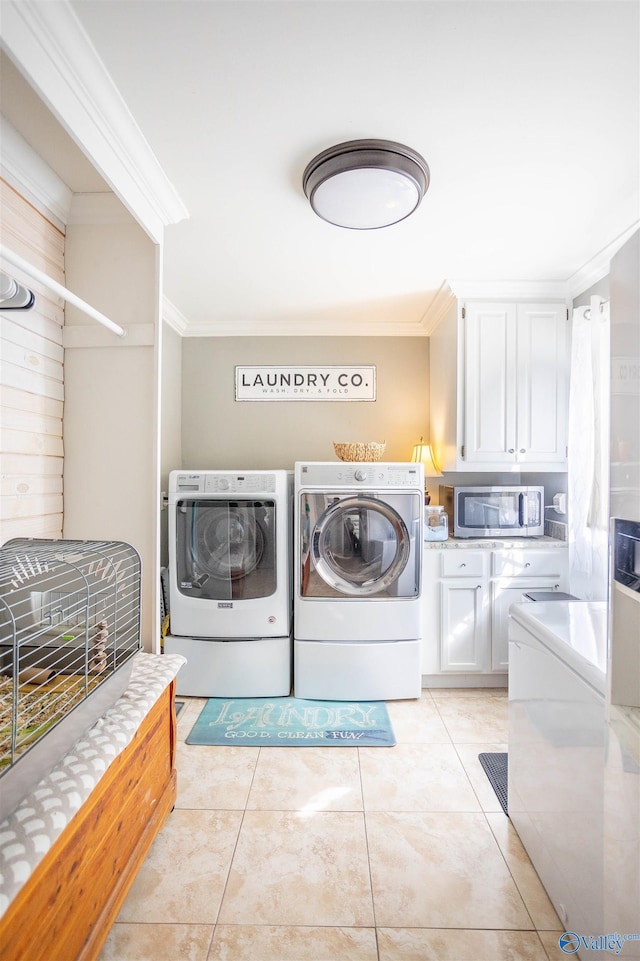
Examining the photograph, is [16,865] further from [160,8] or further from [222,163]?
[222,163]

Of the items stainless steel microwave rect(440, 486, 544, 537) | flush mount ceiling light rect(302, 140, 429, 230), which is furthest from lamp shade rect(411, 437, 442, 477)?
flush mount ceiling light rect(302, 140, 429, 230)

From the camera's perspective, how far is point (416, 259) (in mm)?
2557

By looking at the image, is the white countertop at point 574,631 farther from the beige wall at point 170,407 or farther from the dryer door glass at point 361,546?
the beige wall at point 170,407

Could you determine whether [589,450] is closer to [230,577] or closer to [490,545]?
[490,545]

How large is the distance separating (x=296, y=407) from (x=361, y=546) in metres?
1.37

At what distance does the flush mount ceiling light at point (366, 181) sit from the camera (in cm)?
164

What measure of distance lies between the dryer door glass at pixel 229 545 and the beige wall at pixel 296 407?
978 millimetres

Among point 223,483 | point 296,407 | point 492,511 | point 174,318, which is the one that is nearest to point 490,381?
point 492,511

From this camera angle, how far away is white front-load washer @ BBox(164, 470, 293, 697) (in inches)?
107

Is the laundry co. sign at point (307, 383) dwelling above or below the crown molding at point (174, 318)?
below

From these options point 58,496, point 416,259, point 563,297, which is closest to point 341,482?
point 416,259

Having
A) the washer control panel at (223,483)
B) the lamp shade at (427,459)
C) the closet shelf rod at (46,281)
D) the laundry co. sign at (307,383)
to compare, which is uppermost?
the laundry co. sign at (307,383)

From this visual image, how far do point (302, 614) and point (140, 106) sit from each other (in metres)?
2.32

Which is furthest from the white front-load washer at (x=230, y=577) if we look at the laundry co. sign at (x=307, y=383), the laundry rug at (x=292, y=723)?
the laundry co. sign at (x=307, y=383)
